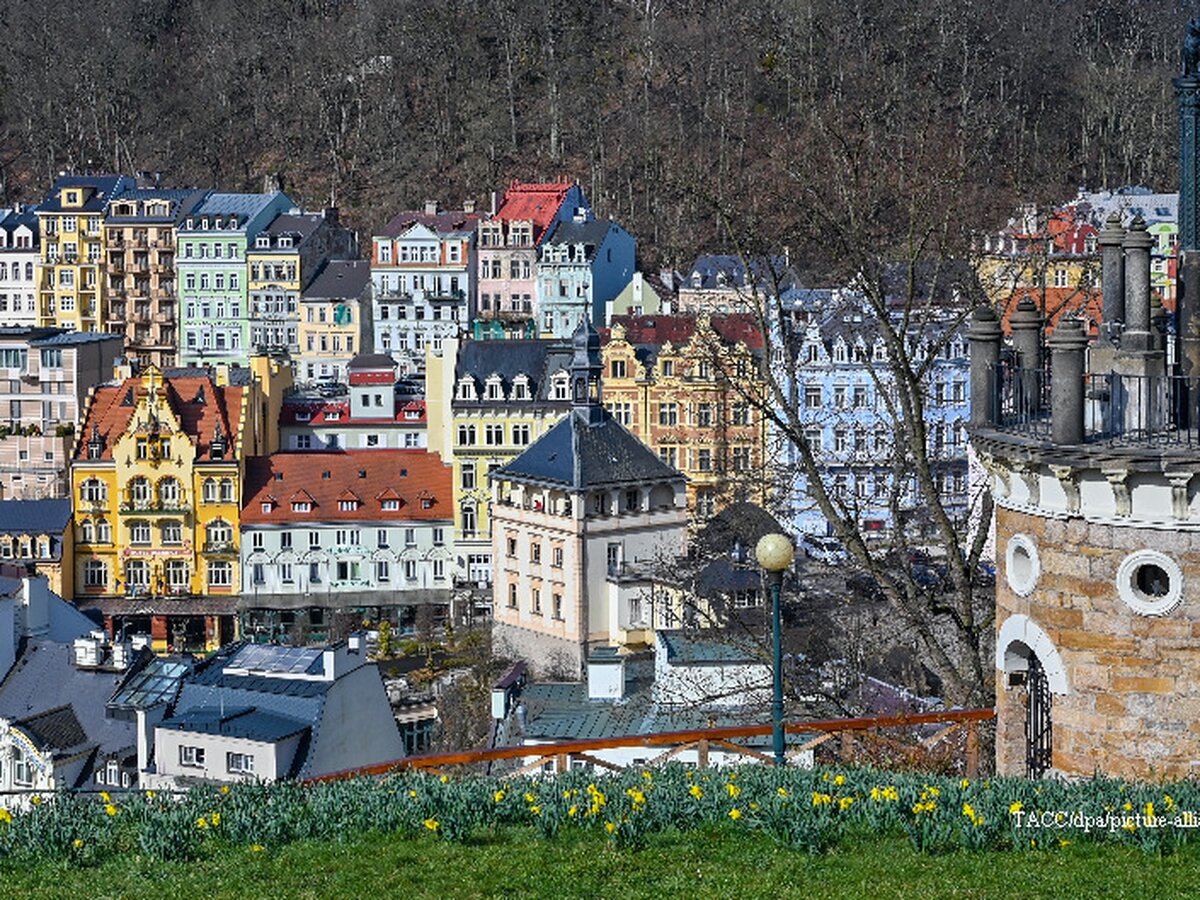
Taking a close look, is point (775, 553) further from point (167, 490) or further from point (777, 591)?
point (167, 490)

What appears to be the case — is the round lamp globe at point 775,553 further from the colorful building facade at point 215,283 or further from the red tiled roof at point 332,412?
the colorful building facade at point 215,283

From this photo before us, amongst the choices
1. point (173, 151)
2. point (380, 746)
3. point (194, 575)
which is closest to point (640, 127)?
point (173, 151)

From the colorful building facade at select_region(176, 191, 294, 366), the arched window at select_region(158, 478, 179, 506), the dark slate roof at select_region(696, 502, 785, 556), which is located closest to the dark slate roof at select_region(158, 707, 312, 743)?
the dark slate roof at select_region(696, 502, 785, 556)

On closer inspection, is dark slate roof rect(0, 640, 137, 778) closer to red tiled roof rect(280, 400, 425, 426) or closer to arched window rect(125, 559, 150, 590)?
arched window rect(125, 559, 150, 590)

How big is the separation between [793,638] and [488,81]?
6437 cm

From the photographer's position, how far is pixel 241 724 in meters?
39.5

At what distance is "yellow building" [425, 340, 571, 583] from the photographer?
2584 inches

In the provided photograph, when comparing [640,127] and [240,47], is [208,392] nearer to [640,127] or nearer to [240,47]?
[640,127]

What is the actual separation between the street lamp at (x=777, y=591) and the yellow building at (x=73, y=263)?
7407 centimetres

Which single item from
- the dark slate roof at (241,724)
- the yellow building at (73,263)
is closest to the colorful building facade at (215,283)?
the yellow building at (73,263)

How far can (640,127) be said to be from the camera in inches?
3738

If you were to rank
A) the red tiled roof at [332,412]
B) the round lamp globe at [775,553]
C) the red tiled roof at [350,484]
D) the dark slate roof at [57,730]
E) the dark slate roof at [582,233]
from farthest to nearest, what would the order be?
the dark slate roof at [582,233] < the red tiled roof at [332,412] < the red tiled roof at [350,484] < the dark slate roof at [57,730] < the round lamp globe at [775,553]

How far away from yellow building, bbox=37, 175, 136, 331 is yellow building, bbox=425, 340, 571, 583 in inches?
1004

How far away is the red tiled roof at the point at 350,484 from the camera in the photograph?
216 feet
